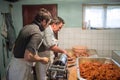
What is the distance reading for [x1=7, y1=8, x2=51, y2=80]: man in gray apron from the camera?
224cm

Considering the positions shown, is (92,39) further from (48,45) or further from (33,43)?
(33,43)

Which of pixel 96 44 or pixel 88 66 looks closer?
pixel 88 66

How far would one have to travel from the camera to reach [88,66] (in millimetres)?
2469

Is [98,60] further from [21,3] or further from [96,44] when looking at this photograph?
[21,3]

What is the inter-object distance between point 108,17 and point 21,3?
2.10 meters

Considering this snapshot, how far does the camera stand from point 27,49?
222 cm

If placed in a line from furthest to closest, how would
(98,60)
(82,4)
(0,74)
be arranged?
(82,4) < (0,74) < (98,60)

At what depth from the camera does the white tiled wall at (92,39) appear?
4570 millimetres

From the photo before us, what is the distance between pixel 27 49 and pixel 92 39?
2650mm

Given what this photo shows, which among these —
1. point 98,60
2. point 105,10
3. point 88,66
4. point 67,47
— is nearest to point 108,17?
point 105,10

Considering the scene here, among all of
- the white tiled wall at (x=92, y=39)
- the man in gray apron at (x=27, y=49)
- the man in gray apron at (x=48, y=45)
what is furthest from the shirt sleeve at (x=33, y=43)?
the white tiled wall at (x=92, y=39)

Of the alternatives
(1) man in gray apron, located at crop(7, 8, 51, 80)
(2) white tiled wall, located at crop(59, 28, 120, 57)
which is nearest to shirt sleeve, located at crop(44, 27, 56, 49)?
(1) man in gray apron, located at crop(7, 8, 51, 80)

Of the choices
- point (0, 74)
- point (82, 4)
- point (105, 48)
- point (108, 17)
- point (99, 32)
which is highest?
point (82, 4)

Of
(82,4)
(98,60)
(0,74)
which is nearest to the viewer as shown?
(98,60)
